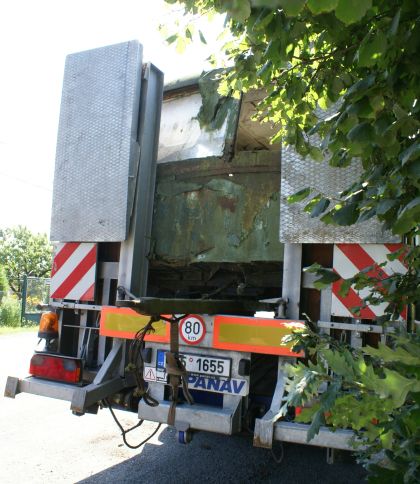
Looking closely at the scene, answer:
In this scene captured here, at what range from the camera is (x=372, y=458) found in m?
1.54

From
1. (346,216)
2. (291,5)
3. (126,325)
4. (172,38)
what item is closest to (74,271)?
(126,325)

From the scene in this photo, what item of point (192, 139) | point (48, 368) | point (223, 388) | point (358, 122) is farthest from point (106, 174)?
point (358, 122)

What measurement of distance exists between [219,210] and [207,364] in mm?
1211

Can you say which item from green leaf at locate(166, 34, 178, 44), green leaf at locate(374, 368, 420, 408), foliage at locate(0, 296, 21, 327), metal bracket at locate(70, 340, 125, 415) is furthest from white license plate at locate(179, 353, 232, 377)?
foliage at locate(0, 296, 21, 327)

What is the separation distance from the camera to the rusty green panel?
11.7 ft

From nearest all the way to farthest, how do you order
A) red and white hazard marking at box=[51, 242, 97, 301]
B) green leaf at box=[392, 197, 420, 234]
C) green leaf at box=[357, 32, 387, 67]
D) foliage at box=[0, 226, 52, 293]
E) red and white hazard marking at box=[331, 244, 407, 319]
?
green leaf at box=[392, 197, 420, 234]
green leaf at box=[357, 32, 387, 67]
red and white hazard marking at box=[331, 244, 407, 319]
red and white hazard marking at box=[51, 242, 97, 301]
foliage at box=[0, 226, 52, 293]

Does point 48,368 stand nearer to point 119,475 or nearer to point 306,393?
point 119,475

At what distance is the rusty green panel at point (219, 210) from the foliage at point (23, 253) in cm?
4121

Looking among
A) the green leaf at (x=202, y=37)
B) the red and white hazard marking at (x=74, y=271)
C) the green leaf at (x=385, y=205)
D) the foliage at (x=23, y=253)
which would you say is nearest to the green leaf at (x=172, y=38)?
the green leaf at (x=202, y=37)

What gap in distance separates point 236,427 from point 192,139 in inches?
92.1

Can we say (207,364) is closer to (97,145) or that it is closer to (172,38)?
(97,145)

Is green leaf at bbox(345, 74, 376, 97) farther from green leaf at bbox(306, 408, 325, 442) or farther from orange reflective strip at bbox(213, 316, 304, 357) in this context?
orange reflective strip at bbox(213, 316, 304, 357)

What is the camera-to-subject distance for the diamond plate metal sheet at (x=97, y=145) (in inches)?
141

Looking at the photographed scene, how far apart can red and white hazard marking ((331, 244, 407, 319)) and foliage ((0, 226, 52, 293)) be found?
140ft
